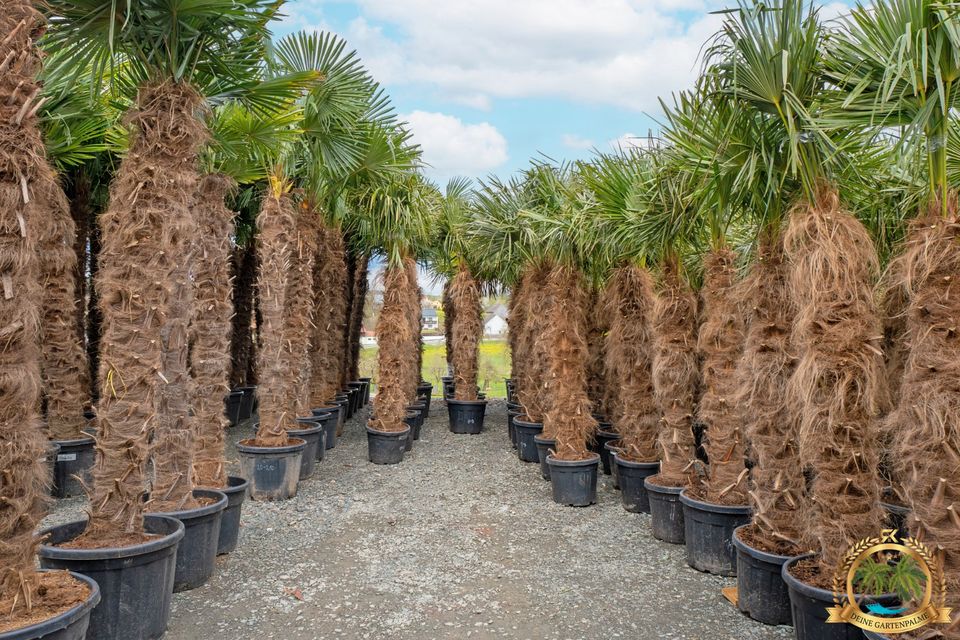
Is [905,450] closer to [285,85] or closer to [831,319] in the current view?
[831,319]

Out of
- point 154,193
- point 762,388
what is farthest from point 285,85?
point 762,388

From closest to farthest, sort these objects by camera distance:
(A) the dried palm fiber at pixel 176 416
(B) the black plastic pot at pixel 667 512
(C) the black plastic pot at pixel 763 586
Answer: (C) the black plastic pot at pixel 763 586 → (A) the dried palm fiber at pixel 176 416 → (B) the black plastic pot at pixel 667 512

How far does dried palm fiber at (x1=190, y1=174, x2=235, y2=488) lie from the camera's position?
6.09 meters

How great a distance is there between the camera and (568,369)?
7.68m

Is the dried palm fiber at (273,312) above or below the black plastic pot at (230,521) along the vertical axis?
above

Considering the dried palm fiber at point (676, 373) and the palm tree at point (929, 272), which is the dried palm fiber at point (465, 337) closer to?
the dried palm fiber at point (676, 373)

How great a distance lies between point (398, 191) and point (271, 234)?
271 cm

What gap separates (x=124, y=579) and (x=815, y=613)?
378cm

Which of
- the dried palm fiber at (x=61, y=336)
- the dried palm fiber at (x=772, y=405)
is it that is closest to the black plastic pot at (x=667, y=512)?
the dried palm fiber at (x=772, y=405)

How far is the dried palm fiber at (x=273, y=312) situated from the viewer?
763 cm

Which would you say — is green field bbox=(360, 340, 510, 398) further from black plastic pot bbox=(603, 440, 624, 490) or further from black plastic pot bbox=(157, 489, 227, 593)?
black plastic pot bbox=(157, 489, 227, 593)

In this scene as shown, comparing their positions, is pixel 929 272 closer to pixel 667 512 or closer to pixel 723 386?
pixel 723 386

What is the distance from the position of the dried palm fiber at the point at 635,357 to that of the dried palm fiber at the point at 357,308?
8288 millimetres

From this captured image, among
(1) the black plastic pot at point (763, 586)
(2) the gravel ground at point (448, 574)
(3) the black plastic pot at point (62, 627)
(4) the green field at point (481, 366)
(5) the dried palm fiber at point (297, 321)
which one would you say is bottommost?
(2) the gravel ground at point (448, 574)
